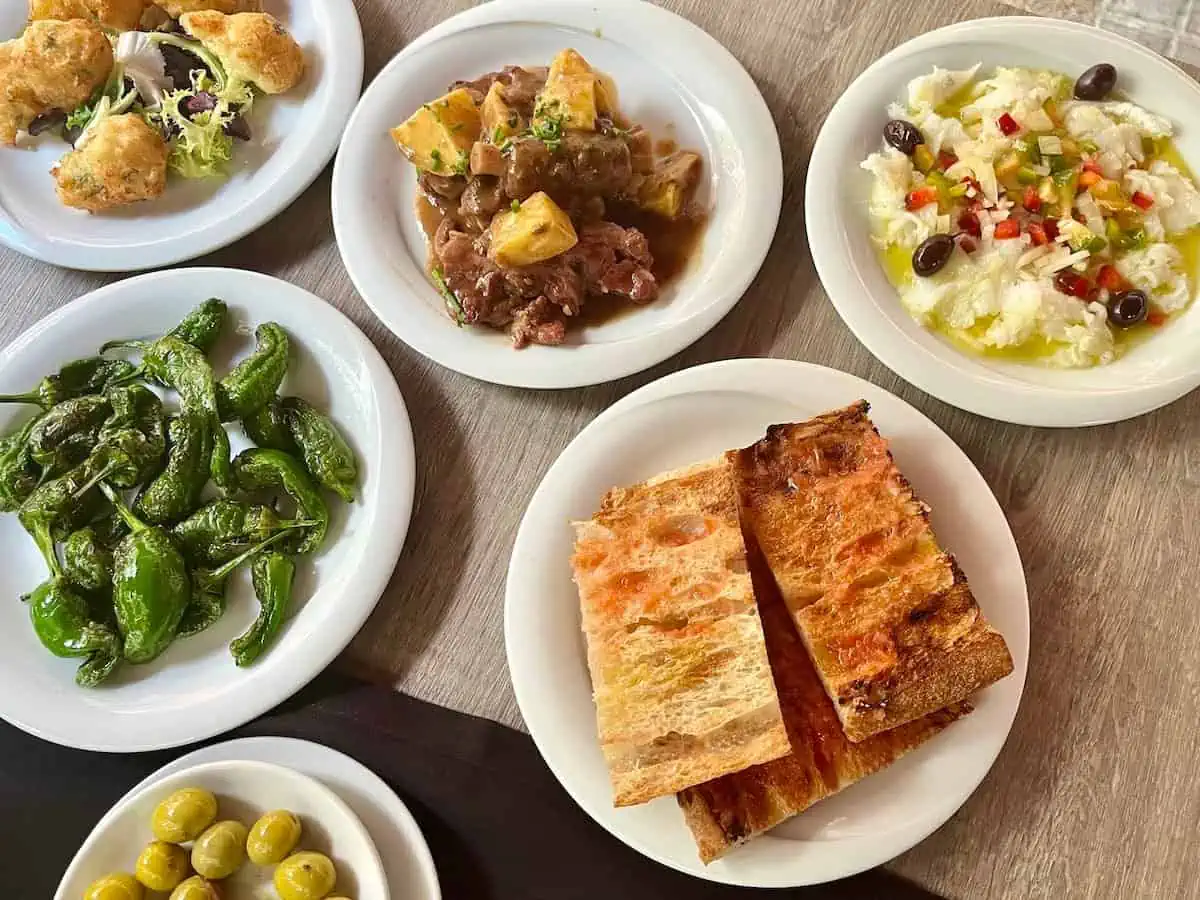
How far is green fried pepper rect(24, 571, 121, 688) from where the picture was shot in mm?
2754

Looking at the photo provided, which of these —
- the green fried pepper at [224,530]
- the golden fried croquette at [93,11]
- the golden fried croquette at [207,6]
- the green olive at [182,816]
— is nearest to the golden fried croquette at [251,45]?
the golden fried croquette at [207,6]

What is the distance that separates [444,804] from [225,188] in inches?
88.6

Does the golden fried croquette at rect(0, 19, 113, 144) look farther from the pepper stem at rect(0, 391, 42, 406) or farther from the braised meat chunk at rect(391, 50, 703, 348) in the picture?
the braised meat chunk at rect(391, 50, 703, 348)

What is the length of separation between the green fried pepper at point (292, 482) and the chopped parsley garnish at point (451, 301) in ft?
2.27

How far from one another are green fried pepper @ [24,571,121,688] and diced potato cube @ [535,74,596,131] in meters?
2.11

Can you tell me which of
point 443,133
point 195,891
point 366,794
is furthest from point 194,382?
point 195,891

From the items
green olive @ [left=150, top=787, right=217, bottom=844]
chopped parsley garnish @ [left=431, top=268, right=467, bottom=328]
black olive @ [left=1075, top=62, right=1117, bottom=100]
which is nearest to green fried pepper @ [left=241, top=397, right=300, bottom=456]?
chopped parsley garnish @ [left=431, top=268, right=467, bottom=328]

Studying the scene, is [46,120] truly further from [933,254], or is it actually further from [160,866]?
[933,254]

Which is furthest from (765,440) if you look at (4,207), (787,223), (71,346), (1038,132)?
(4,207)

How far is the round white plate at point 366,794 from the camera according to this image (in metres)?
2.56

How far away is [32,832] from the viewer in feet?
9.23

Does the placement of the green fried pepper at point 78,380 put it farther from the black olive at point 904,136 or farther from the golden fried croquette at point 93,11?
the black olive at point 904,136

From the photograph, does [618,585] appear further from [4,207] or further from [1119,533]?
[4,207]

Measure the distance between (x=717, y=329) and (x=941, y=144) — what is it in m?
0.88
